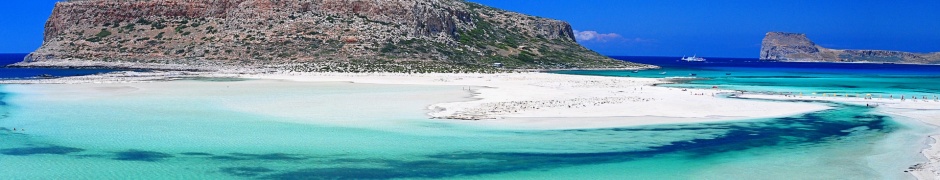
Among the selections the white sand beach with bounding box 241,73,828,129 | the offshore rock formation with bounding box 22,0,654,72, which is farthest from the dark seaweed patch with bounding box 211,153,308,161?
the offshore rock formation with bounding box 22,0,654,72

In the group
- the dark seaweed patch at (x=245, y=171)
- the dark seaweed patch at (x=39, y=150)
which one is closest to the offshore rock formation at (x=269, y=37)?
the dark seaweed patch at (x=39, y=150)

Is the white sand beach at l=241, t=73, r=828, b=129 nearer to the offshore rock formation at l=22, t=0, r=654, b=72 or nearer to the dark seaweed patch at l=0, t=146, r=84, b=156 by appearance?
the dark seaweed patch at l=0, t=146, r=84, b=156

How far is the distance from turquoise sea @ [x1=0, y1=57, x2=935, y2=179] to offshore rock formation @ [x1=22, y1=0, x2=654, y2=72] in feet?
146

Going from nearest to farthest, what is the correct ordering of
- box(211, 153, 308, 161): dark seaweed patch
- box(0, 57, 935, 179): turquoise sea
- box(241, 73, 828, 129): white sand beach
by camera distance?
1. box(0, 57, 935, 179): turquoise sea
2. box(211, 153, 308, 161): dark seaweed patch
3. box(241, 73, 828, 129): white sand beach

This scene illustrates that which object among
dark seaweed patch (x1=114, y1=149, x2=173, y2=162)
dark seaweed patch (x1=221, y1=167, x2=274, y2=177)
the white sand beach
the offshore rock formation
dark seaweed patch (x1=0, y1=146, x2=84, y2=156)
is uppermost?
the offshore rock formation

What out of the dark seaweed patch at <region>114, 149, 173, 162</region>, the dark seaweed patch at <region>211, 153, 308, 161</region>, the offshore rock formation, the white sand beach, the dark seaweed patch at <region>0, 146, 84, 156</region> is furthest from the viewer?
the offshore rock formation

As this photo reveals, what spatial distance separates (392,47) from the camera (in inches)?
3302

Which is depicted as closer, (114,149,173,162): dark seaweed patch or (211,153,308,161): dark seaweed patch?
(114,149,173,162): dark seaweed patch

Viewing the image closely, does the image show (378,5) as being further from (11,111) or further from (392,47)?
(11,111)

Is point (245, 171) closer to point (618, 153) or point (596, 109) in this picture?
point (618, 153)

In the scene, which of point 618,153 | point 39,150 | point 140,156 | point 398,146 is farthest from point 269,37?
point 618,153

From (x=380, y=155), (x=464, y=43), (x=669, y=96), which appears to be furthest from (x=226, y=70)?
(x=380, y=155)

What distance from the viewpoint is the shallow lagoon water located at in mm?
16391

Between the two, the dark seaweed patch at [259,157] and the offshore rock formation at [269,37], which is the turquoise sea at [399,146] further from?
the offshore rock formation at [269,37]
